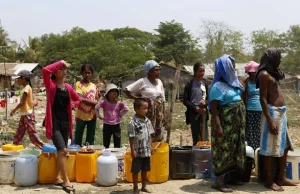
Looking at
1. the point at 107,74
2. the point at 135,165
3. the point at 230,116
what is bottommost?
the point at 135,165

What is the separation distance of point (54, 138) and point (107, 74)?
25635 millimetres

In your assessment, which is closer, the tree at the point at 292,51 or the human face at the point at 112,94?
the human face at the point at 112,94

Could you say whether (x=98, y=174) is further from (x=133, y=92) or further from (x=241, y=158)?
(x=241, y=158)

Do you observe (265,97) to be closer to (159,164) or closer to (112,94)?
(159,164)

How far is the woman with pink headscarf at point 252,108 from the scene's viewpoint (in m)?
5.21

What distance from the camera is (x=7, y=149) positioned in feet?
17.1

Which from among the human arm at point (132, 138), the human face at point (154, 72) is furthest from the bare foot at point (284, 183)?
the human face at point (154, 72)

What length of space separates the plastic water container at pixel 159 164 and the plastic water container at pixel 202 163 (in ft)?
1.43

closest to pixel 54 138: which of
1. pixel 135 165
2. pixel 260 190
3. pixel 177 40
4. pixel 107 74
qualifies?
pixel 135 165

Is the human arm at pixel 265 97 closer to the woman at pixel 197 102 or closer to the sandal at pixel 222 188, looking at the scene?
the sandal at pixel 222 188

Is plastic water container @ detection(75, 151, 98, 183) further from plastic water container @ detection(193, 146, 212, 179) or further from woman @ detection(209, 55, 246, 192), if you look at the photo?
woman @ detection(209, 55, 246, 192)

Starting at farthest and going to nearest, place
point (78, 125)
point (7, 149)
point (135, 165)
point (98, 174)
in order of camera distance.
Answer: point (78, 125)
point (7, 149)
point (98, 174)
point (135, 165)

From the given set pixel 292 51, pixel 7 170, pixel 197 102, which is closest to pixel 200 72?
pixel 197 102

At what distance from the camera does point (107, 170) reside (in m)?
4.68
